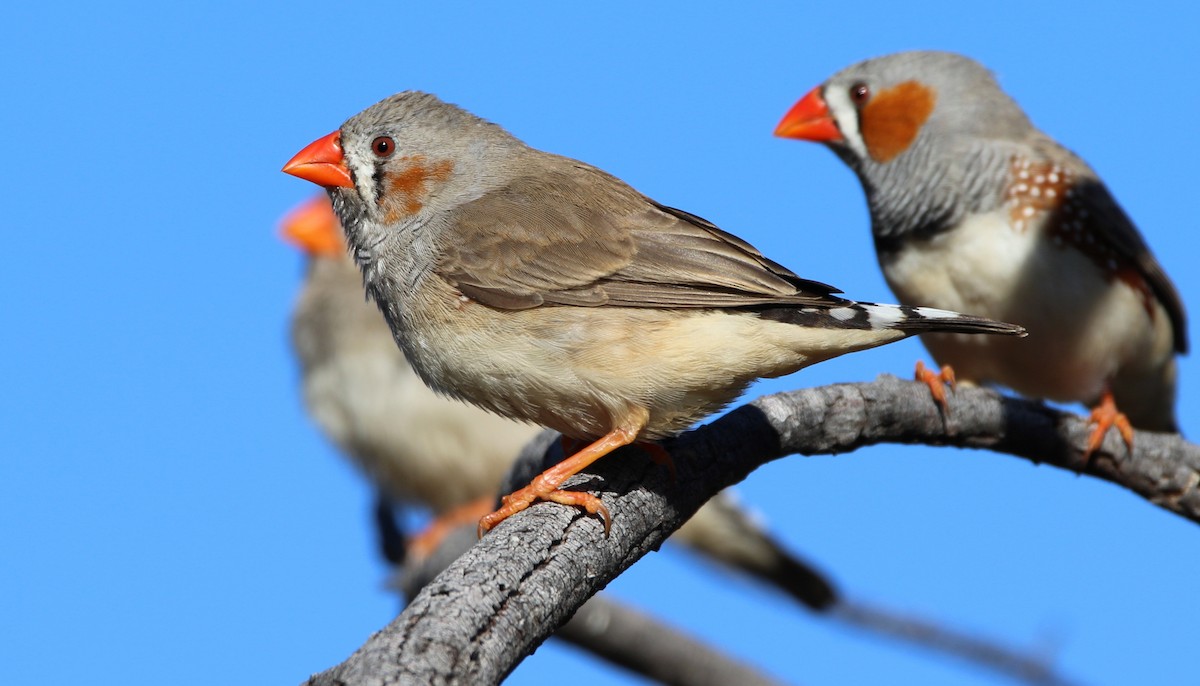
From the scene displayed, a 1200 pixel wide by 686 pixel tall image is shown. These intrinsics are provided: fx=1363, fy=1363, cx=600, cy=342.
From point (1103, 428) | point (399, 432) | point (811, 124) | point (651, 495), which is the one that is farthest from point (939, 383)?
point (399, 432)

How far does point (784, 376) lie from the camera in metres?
3.37

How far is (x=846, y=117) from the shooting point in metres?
5.39

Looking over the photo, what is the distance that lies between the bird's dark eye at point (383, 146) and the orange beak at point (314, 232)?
5249 millimetres

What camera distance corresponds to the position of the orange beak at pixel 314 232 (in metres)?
9.02

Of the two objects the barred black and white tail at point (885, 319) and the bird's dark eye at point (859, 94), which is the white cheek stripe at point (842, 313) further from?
the bird's dark eye at point (859, 94)

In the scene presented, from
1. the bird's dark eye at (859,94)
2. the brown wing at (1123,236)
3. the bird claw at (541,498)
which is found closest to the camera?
the bird claw at (541,498)

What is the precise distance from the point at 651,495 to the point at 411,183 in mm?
1147

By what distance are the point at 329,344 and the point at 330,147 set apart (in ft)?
15.4

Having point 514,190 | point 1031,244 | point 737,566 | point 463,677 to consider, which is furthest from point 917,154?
point 463,677

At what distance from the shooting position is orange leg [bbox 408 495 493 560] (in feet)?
27.0

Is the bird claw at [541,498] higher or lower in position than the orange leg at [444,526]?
lower

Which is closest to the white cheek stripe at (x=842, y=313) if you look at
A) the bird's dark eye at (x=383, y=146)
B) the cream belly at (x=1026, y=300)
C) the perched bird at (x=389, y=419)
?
the bird's dark eye at (x=383, y=146)

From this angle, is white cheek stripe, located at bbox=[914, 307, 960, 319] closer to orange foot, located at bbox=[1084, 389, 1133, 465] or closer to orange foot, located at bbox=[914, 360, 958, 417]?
orange foot, located at bbox=[914, 360, 958, 417]

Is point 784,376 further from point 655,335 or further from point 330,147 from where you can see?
point 330,147
